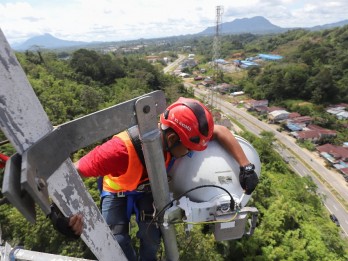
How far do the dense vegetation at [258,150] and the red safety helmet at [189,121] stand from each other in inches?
158

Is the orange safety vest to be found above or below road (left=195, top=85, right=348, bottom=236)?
above

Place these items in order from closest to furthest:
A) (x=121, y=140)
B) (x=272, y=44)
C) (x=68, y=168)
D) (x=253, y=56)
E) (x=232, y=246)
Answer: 1. (x=68, y=168)
2. (x=121, y=140)
3. (x=232, y=246)
4. (x=253, y=56)
5. (x=272, y=44)

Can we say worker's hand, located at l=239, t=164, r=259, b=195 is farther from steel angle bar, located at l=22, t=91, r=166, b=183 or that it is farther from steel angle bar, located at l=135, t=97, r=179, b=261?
steel angle bar, located at l=22, t=91, r=166, b=183

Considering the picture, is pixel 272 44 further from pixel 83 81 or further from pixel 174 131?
pixel 174 131

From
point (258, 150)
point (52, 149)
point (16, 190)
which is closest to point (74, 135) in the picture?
point (52, 149)

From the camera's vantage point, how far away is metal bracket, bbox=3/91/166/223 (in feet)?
3.62

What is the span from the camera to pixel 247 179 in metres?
2.60

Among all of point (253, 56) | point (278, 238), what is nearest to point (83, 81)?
point (278, 238)

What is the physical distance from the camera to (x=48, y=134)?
1.31 meters

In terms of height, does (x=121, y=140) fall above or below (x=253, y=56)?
above

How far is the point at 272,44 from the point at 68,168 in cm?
11466

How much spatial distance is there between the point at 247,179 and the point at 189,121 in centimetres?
88

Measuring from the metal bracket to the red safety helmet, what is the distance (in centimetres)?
48

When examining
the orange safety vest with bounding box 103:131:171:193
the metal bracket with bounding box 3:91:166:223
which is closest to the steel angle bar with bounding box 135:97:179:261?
the metal bracket with bounding box 3:91:166:223
